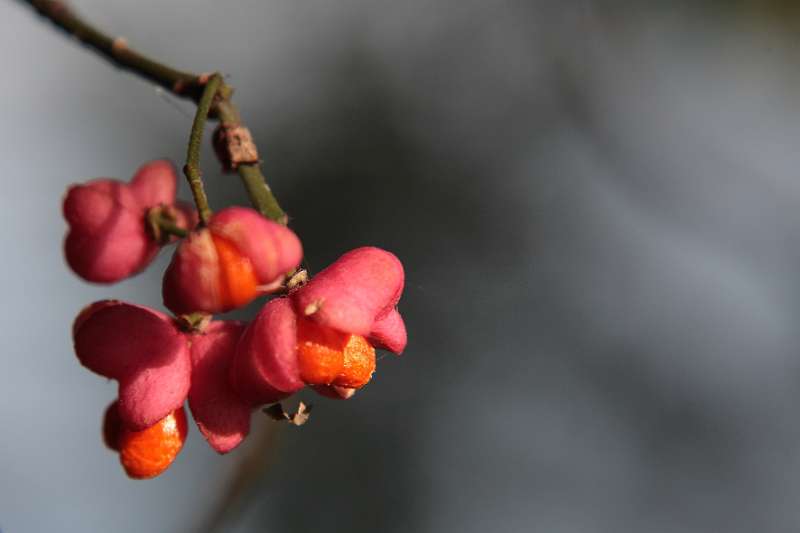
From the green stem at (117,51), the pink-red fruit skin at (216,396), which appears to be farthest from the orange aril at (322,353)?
the green stem at (117,51)

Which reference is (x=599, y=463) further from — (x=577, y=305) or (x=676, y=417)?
(x=577, y=305)

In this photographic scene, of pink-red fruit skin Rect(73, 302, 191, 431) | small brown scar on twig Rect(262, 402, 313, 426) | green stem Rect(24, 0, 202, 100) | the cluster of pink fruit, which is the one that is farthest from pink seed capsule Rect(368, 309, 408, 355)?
green stem Rect(24, 0, 202, 100)

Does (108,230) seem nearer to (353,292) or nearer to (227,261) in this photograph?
(227,261)

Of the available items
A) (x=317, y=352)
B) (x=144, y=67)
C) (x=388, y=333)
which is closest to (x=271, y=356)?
(x=317, y=352)

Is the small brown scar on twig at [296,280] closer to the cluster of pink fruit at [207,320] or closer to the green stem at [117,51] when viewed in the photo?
the cluster of pink fruit at [207,320]

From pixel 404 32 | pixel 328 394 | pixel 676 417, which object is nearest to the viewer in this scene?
pixel 328 394

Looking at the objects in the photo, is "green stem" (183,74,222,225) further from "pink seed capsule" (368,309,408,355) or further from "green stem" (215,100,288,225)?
"pink seed capsule" (368,309,408,355)

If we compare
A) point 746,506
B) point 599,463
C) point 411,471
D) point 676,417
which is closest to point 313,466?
point 411,471
